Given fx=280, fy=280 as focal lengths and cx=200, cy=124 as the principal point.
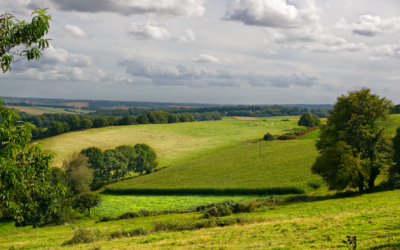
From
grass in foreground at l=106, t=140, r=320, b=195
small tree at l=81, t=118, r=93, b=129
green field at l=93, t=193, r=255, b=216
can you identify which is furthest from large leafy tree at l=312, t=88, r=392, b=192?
small tree at l=81, t=118, r=93, b=129

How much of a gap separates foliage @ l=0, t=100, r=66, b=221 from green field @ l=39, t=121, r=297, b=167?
64021 millimetres

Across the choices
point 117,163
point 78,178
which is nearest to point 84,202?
point 78,178

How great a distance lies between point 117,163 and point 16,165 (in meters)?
58.4

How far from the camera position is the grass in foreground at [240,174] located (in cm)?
4584

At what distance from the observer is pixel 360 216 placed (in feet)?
57.4

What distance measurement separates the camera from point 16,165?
11.8 meters

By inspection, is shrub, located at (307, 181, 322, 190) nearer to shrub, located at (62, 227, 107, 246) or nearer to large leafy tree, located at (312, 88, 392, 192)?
large leafy tree, located at (312, 88, 392, 192)

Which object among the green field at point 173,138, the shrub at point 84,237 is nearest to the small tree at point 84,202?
the shrub at point 84,237

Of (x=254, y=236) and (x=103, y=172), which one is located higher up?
(x=254, y=236)

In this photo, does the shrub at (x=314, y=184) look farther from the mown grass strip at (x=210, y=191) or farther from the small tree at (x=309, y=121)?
the small tree at (x=309, y=121)

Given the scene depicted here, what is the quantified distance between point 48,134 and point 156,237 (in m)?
95.6

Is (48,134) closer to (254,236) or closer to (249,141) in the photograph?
(249,141)

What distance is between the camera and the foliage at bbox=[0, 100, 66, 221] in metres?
10.4

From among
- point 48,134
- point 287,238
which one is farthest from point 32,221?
point 48,134
